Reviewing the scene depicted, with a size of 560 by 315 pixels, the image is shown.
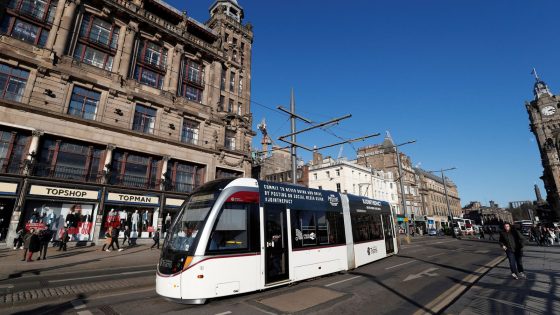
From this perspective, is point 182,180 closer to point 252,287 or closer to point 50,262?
point 50,262

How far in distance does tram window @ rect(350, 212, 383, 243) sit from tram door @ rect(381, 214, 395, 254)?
2.66ft

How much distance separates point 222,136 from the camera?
32.1 m

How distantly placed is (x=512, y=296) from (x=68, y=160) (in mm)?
27581

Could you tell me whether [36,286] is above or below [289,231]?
below

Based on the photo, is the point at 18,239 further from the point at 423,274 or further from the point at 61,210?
the point at 423,274

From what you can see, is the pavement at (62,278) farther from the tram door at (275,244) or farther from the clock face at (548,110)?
the clock face at (548,110)

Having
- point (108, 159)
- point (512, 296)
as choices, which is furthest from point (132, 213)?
point (512, 296)

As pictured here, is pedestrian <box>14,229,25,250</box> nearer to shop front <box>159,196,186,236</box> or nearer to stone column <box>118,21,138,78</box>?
shop front <box>159,196,186,236</box>

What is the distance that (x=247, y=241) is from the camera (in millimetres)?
7332

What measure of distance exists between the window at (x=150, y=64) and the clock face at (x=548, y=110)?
96090 millimetres

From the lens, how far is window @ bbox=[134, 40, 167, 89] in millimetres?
27781

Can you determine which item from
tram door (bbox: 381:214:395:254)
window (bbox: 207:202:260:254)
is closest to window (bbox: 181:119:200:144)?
tram door (bbox: 381:214:395:254)

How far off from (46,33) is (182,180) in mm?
17112

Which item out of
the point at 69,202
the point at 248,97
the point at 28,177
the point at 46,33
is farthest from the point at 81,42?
the point at 248,97
